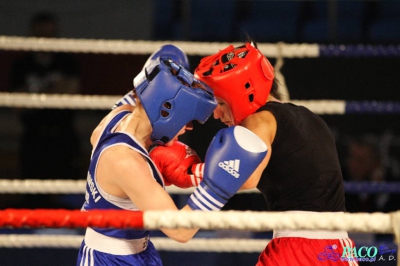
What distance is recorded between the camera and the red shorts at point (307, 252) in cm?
180

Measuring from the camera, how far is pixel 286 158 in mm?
1862

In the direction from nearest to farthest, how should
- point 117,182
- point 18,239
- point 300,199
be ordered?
point 117,182 → point 300,199 → point 18,239

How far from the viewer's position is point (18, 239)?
2.72 m

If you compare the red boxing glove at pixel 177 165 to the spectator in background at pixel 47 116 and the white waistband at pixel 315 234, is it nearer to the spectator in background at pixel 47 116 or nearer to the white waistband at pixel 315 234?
the white waistband at pixel 315 234

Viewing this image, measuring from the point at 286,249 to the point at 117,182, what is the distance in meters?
0.53

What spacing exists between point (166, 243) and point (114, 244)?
898 millimetres

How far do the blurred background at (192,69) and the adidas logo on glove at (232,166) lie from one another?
1427 mm

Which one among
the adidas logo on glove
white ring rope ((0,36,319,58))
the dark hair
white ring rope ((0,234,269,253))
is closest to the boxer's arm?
the adidas logo on glove

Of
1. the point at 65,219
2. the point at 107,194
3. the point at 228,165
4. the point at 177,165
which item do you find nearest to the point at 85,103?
the point at 177,165

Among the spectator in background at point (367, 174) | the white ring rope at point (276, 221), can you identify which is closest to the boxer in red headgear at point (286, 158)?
the white ring rope at point (276, 221)

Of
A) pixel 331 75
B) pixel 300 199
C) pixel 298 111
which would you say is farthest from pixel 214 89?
pixel 331 75

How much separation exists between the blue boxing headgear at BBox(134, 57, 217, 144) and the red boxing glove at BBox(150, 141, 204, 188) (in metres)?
0.16

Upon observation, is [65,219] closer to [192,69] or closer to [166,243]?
[166,243]

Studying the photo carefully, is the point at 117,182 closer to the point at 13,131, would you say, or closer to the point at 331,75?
the point at 331,75
